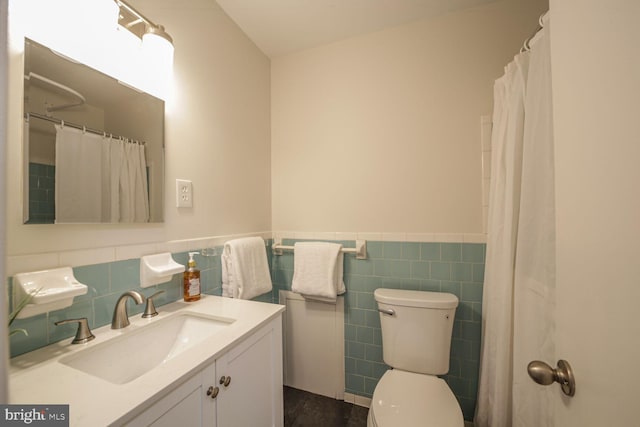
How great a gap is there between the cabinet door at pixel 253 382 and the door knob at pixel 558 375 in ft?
2.58

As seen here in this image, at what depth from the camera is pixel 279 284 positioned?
69.1 inches

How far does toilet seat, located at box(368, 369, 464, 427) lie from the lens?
36.7 inches

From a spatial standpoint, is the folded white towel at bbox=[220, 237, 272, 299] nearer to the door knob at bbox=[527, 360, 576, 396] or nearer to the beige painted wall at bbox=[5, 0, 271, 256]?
the beige painted wall at bbox=[5, 0, 271, 256]

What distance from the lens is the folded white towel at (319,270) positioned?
1.48 m

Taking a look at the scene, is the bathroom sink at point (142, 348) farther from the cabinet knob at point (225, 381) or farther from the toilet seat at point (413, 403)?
the toilet seat at point (413, 403)

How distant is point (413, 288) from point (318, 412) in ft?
3.21

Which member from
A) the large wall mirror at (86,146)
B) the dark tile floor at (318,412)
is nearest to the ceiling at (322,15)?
the large wall mirror at (86,146)

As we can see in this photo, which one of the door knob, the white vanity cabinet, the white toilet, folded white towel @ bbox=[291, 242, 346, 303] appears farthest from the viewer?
folded white towel @ bbox=[291, 242, 346, 303]

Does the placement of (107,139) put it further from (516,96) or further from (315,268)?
(516,96)

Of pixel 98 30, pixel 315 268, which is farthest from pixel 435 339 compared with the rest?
pixel 98 30

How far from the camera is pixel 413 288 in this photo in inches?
57.5

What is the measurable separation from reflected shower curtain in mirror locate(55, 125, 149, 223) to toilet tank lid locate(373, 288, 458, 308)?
1.23 meters

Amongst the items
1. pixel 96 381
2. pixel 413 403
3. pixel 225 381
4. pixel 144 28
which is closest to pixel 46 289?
pixel 96 381

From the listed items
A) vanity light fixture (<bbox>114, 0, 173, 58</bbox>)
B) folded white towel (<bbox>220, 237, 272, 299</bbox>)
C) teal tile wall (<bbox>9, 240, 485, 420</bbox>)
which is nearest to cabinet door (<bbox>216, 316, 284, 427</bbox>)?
folded white towel (<bbox>220, 237, 272, 299</bbox>)
